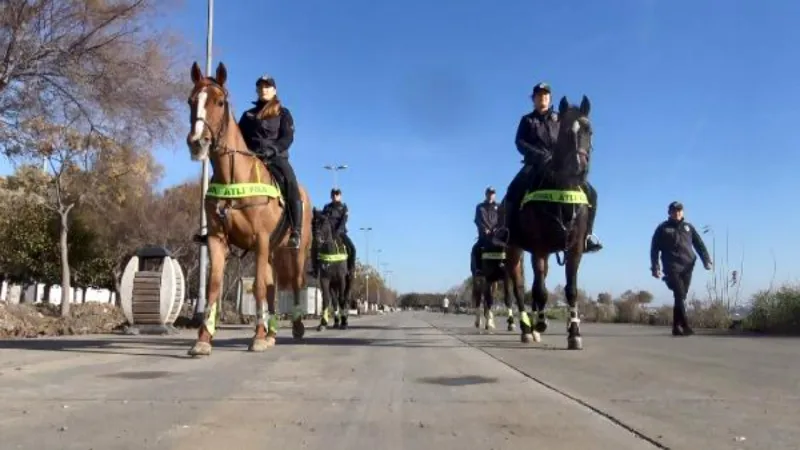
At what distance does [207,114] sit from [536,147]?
4.65 meters

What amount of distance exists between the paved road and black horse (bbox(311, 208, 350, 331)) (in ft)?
29.9

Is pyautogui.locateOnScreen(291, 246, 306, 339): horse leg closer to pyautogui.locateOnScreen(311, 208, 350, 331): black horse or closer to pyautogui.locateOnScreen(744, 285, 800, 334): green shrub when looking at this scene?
pyautogui.locateOnScreen(311, 208, 350, 331): black horse

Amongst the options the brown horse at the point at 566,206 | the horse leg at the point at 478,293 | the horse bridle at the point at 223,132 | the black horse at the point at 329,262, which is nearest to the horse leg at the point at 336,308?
the black horse at the point at 329,262

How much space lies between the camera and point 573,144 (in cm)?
905

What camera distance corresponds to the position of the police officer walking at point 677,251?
550 inches

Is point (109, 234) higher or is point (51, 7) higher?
point (51, 7)

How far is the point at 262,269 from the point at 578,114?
446cm

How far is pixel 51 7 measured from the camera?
15000 millimetres

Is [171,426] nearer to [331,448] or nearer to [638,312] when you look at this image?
[331,448]

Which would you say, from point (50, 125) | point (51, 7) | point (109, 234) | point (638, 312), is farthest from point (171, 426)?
point (109, 234)

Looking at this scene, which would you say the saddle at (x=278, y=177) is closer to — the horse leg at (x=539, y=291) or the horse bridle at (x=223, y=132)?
the horse bridle at (x=223, y=132)

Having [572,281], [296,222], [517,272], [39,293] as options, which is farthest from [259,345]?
[39,293]

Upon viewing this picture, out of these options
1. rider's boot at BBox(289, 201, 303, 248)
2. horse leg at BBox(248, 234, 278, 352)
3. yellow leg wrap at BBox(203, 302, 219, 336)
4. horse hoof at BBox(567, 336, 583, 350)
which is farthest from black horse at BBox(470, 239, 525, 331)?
yellow leg wrap at BBox(203, 302, 219, 336)

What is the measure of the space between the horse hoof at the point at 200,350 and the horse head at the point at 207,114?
2.02 metres
